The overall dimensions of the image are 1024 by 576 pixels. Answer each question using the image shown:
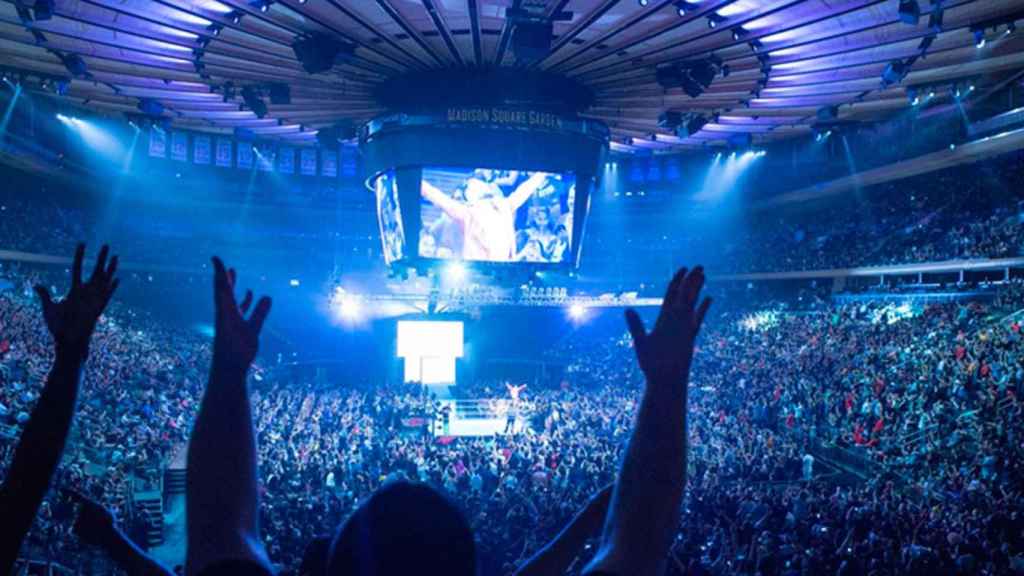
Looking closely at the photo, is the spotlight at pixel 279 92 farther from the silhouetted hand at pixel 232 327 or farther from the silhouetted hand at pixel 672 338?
the silhouetted hand at pixel 672 338

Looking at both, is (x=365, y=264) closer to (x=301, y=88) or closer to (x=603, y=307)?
(x=603, y=307)

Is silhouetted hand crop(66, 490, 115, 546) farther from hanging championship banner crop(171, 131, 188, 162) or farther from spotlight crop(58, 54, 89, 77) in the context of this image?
hanging championship banner crop(171, 131, 188, 162)

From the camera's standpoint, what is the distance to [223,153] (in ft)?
104

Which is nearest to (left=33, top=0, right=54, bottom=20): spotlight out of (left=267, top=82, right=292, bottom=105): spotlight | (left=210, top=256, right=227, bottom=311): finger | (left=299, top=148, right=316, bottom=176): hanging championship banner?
(left=267, top=82, right=292, bottom=105): spotlight

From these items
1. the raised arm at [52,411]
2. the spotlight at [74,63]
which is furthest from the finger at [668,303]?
the spotlight at [74,63]

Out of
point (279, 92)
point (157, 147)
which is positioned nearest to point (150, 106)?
point (279, 92)

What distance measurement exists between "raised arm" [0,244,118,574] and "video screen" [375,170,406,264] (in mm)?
17682

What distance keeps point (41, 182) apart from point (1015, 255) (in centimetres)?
3989

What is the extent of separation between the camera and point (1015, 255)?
23203 mm

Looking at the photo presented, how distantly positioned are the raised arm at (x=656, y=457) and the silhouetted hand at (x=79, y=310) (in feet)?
5.13

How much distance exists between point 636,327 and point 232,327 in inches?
41.6

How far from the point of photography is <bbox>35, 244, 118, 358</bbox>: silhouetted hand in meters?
2.10

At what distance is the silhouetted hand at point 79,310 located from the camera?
2100 mm

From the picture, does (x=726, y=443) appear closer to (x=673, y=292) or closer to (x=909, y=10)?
(x=909, y=10)
